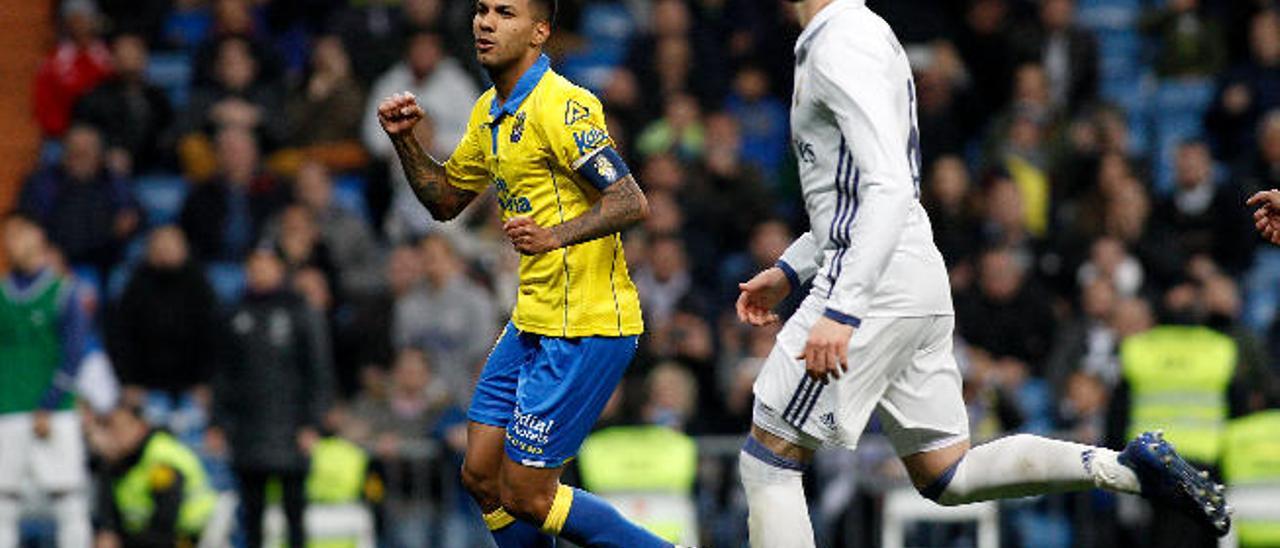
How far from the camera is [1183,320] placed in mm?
12898

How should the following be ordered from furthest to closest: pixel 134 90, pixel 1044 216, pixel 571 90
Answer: pixel 134 90 → pixel 1044 216 → pixel 571 90

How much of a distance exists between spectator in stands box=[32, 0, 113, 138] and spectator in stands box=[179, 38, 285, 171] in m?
0.80

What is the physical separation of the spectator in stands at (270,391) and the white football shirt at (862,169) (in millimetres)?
6346

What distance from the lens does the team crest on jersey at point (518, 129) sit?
311 inches

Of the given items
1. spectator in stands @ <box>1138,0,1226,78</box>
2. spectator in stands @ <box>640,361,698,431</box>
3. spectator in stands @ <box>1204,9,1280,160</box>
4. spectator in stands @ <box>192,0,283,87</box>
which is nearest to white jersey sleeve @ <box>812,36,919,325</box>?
spectator in stands @ <box>640,361,698,431</box>

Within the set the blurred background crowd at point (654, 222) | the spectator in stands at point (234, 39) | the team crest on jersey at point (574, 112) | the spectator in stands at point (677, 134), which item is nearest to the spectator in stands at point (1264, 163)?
the blurred background crowd at point (654, 222)

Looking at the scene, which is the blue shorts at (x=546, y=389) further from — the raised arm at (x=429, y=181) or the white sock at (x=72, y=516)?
the white sock at (x=72, y=516)

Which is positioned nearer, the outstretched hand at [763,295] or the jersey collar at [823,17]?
the jersey collar at [823,17]

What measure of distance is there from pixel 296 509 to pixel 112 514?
1.25m

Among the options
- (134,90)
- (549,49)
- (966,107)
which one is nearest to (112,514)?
(134,90)

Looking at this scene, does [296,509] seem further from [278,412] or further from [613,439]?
[613,439]

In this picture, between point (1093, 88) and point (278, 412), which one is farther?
point (1093, 88)

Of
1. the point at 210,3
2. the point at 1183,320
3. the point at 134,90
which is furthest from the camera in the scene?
the point at 210,3

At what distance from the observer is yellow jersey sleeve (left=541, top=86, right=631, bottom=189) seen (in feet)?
25.6
